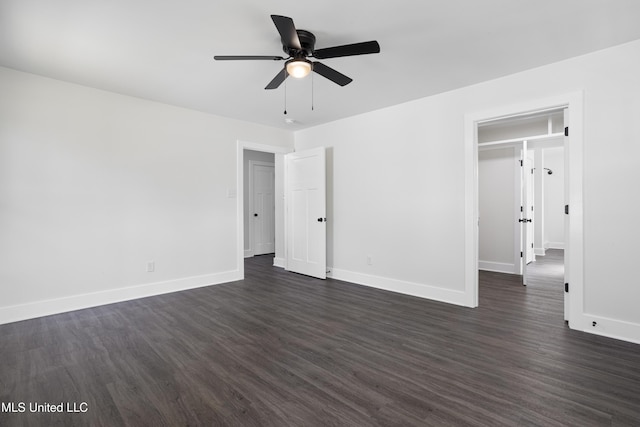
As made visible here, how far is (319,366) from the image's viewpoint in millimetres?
2291

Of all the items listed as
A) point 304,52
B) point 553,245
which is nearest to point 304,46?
point 304,52

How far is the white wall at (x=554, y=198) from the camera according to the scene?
8.34m

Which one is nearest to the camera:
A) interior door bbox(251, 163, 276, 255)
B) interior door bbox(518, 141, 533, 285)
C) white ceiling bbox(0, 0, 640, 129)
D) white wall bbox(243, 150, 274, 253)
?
white ceiling bbox(0, 0, 640, 129)

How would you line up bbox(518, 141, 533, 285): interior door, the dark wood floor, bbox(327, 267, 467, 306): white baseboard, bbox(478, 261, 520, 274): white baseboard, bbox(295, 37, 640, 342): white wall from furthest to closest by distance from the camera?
bbox(478, 261, 520, 274): white baseboard
bbox(518, 141, 533, 285): interior door
bbox(327, 267, 467, 306): white baseboard
bbox(295, 37, 640, 342): white wall
the dark wood floor

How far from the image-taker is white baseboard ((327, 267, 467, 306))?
3.75 metres

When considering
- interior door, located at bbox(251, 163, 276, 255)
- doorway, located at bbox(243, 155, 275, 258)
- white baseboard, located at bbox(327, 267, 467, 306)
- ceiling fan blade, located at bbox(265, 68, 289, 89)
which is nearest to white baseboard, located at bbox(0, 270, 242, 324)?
white baseboard, located at bbox(327, 267, 467, 306)

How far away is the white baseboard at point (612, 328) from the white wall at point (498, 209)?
2657 mm

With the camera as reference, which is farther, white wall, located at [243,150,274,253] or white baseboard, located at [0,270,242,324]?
white wall, located at [243,150,274,253]

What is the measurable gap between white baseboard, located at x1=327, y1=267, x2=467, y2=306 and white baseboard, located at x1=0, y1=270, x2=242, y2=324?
175 centimetres

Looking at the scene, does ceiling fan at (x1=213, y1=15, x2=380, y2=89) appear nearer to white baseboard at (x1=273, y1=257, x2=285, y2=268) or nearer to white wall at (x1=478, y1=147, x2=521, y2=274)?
white baseboard at (x1=273, y1=257, x2=285, y2=268)

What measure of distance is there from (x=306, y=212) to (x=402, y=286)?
200cm

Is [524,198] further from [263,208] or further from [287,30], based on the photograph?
[263,208]

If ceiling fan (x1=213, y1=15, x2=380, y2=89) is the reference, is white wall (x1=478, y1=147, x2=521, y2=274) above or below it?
below

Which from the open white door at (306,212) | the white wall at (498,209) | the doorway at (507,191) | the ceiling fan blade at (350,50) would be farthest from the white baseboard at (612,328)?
the open white door at (306,212)
